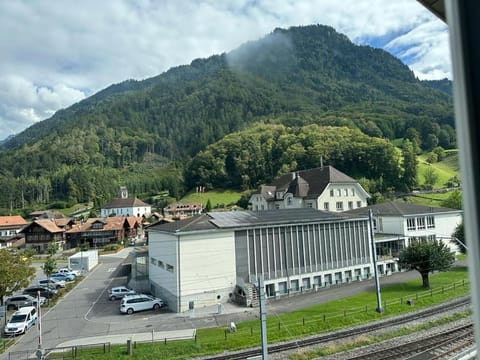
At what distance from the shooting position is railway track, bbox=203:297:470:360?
14141 mm

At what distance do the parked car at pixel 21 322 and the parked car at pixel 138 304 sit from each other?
490 centimetres

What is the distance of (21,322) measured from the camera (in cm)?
1922

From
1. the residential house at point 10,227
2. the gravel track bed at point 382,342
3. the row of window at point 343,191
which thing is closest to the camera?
the gravel track bed at point 382,342

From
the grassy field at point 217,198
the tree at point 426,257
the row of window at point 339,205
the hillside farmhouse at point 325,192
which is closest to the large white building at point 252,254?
the tree at point 426,257

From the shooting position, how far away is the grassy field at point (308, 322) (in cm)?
1469

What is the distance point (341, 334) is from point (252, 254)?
375 inches

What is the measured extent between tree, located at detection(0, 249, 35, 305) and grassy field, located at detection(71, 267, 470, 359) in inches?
369

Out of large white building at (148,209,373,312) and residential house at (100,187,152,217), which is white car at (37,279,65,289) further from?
residential house at (100,187,152,217)

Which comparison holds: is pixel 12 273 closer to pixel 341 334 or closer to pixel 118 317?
pixel 118 317

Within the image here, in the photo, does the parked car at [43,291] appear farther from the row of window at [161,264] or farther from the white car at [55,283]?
the row of window at [161,264]

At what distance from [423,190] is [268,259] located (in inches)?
1821

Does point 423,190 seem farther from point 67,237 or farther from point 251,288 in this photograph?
point 67,237

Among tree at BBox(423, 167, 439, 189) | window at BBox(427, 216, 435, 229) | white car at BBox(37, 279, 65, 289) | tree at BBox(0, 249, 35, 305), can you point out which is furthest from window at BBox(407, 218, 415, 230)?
tree at BBox(423, 167, 439, 189)

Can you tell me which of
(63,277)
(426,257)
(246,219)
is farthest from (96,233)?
(426,257)
